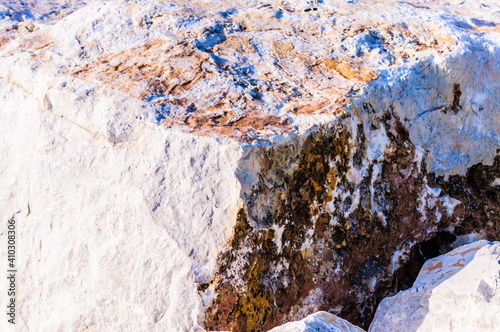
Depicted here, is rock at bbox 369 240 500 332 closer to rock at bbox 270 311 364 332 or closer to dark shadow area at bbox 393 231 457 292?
dark shadow area at bbox 393 231 457 292

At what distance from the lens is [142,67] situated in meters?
2.90

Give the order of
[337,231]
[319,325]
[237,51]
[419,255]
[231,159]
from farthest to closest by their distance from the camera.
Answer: [237,51], [419,255], [337,231], [231,159], [319,325]

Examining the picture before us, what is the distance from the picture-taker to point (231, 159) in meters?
2.31

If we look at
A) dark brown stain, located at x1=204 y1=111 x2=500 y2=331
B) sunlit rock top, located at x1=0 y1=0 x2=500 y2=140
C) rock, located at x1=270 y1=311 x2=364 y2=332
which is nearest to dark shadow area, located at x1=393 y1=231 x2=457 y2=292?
dark brown stain, located at x1=204 y1=111 x2=500 y2=331

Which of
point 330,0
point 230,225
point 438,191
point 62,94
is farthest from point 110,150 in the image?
point 330,0

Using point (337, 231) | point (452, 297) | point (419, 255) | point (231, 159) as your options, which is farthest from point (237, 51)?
point (452, 297)

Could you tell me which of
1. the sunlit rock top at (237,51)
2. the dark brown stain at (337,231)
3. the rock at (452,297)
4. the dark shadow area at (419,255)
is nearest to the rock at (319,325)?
the dark brown stain at (337,231)

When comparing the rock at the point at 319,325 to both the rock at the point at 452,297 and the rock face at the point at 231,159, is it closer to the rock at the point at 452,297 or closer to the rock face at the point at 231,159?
the rock face at the point at 231,159

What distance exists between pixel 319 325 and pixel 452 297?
795 mm

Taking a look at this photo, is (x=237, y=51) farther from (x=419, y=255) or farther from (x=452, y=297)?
(x=452, y=297)

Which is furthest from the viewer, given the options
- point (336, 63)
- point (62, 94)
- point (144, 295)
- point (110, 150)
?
point (336, 63)

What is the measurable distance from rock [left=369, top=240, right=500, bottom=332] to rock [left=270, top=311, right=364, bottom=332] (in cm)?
41

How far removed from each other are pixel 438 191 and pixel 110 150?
7.15ft

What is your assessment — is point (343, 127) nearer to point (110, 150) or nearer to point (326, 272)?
point (326, 272)
